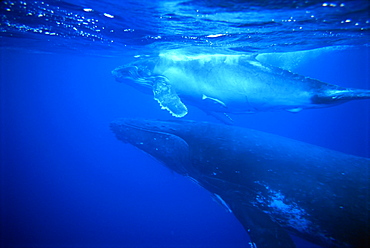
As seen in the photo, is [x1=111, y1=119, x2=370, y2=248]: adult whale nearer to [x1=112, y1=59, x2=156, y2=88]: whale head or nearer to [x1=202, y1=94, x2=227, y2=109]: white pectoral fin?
[x1=202, y1=94, x2=227, y2=109]: white pectoral fin

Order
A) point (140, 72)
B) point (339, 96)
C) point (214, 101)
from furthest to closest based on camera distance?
point (140, 72) → point (214, 101) → point (339, 96)

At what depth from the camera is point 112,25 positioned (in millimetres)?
9742

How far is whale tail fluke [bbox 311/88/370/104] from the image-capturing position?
5.23 meters

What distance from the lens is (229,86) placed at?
26.5ft

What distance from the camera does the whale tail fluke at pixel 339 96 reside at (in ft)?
17.2

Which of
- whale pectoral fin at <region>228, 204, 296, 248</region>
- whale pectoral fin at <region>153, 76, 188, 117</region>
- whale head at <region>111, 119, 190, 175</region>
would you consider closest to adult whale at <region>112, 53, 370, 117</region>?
whale pectoral fin at <region>153, 76, 188, 117</region>

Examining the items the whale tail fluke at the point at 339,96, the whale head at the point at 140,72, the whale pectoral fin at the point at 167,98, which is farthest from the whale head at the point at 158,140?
the whale tail fluke at the point at 339,96

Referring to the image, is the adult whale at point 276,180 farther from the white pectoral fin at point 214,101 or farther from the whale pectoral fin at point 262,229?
the white pectoral fin at point 214,101

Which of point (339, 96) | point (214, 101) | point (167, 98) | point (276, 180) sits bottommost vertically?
point (276, 180)

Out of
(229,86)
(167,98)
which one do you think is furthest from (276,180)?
(167,98)

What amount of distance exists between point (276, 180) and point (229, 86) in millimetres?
3972

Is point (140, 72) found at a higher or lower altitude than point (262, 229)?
higher

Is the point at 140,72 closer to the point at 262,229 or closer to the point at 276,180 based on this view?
the point at 276,180

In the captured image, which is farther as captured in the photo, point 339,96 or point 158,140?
point 158,140
